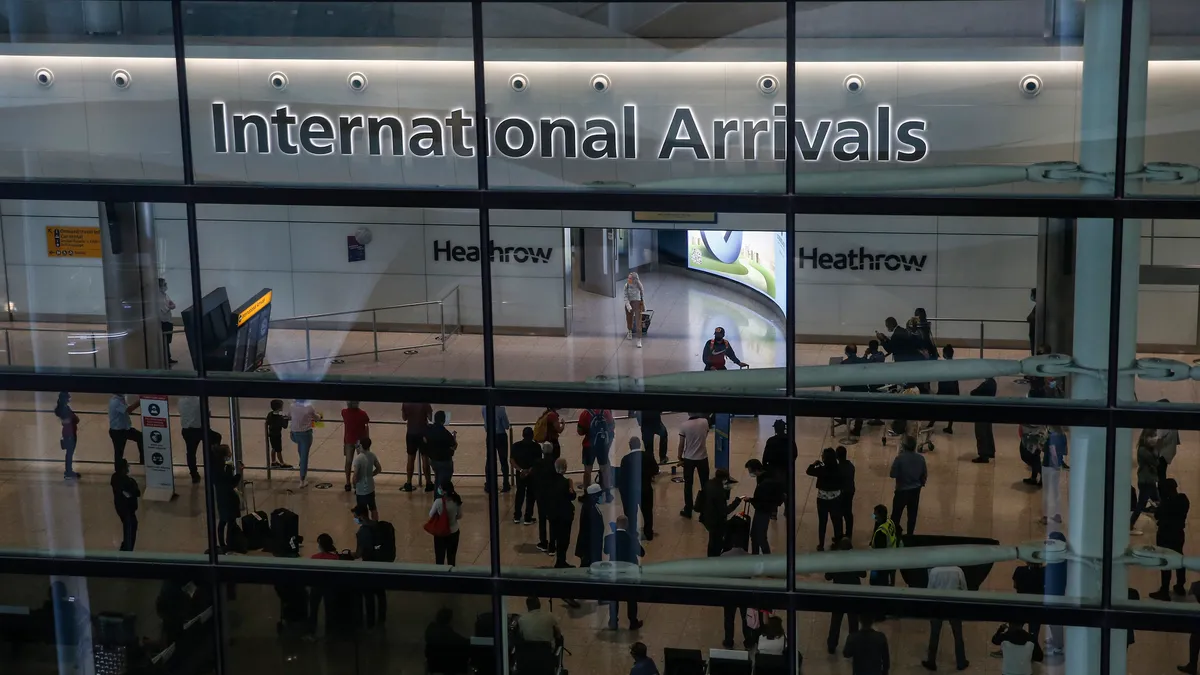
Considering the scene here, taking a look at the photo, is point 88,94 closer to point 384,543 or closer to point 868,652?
point 384,543

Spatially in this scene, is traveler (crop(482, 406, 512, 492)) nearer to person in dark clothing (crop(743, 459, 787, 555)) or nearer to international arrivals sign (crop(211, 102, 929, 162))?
person in dark clothing (crop(743, 459, 787, 555))

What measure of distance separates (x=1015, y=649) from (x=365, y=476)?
5200mm

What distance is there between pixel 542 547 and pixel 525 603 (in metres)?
0.51

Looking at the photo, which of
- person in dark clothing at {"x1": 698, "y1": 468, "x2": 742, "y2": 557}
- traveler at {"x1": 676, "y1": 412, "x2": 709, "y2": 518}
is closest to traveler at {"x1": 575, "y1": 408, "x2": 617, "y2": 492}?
traveler at {"x1": 676, "y1": 412, "x2": 709, "y2": 518}

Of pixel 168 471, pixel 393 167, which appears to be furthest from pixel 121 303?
pixel 393 167

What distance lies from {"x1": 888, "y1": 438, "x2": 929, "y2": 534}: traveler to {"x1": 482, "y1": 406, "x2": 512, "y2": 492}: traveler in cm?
296

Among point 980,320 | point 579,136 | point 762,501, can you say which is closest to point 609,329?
point 579,136

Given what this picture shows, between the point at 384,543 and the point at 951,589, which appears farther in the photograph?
the point at 384,543

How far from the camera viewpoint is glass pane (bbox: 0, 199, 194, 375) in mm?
10961

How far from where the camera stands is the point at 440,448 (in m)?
11.0

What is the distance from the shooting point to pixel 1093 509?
405 inches

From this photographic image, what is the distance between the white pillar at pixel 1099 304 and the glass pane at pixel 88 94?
268 inches

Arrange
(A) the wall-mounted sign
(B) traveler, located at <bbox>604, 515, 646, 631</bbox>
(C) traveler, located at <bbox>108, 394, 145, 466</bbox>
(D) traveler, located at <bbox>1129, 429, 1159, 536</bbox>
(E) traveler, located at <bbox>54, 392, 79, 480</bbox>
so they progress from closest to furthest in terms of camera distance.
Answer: (D) traveler, located at <bbox>1129, 429, 1159, 536</bbox>
(B) traveler, located at <bbox>604, 515, 646, 631</bbox>
(A) the wall-mounted sign
(C) traveler, located at <bbox>108, 394, 145, 466</bbox>
(E) traveler, located at <bbox>54, 392, 79, 480</bbox>

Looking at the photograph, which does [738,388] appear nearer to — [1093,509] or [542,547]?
[542,547]
